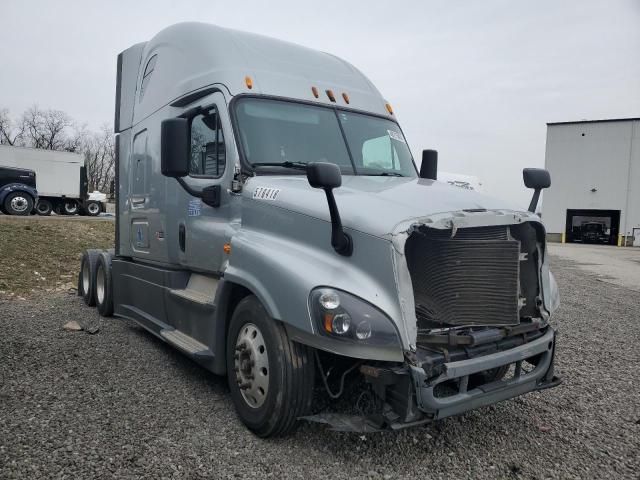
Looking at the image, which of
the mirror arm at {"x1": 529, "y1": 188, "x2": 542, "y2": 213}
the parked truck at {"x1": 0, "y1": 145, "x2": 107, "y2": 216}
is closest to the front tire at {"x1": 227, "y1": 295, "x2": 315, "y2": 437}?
the mirror arm at {"x1": 529, "y1": 188, "x2": 542, "y2": 213}

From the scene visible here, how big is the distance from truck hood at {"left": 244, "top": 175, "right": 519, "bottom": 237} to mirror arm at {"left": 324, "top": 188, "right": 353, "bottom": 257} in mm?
94

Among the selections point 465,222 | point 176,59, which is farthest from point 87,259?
point 465,222

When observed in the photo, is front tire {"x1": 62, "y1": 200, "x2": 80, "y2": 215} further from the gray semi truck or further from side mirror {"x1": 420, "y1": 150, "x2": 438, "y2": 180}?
side mirror {"x1": 420, "y1": 150, "x2": 438, "y2": 180}

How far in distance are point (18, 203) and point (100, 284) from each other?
20.0 m

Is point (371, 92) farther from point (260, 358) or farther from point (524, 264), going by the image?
point (260, 358)

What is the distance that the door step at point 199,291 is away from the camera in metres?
4.36

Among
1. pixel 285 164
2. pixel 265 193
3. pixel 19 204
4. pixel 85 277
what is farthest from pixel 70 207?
pixel 265 193

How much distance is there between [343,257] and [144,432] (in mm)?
1838

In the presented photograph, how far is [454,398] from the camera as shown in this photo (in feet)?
10.1

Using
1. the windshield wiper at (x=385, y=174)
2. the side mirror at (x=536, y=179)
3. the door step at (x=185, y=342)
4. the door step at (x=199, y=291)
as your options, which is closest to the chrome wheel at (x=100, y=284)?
the door step at (x=185, y=342)

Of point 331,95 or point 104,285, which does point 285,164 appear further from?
point 104,285

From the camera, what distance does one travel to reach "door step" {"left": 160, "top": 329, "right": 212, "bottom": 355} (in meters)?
4.22

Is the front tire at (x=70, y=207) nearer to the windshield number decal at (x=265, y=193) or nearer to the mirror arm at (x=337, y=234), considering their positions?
the windshield number decal at (x=265, y=193)

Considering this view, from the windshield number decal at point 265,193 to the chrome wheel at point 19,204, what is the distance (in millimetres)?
24316
